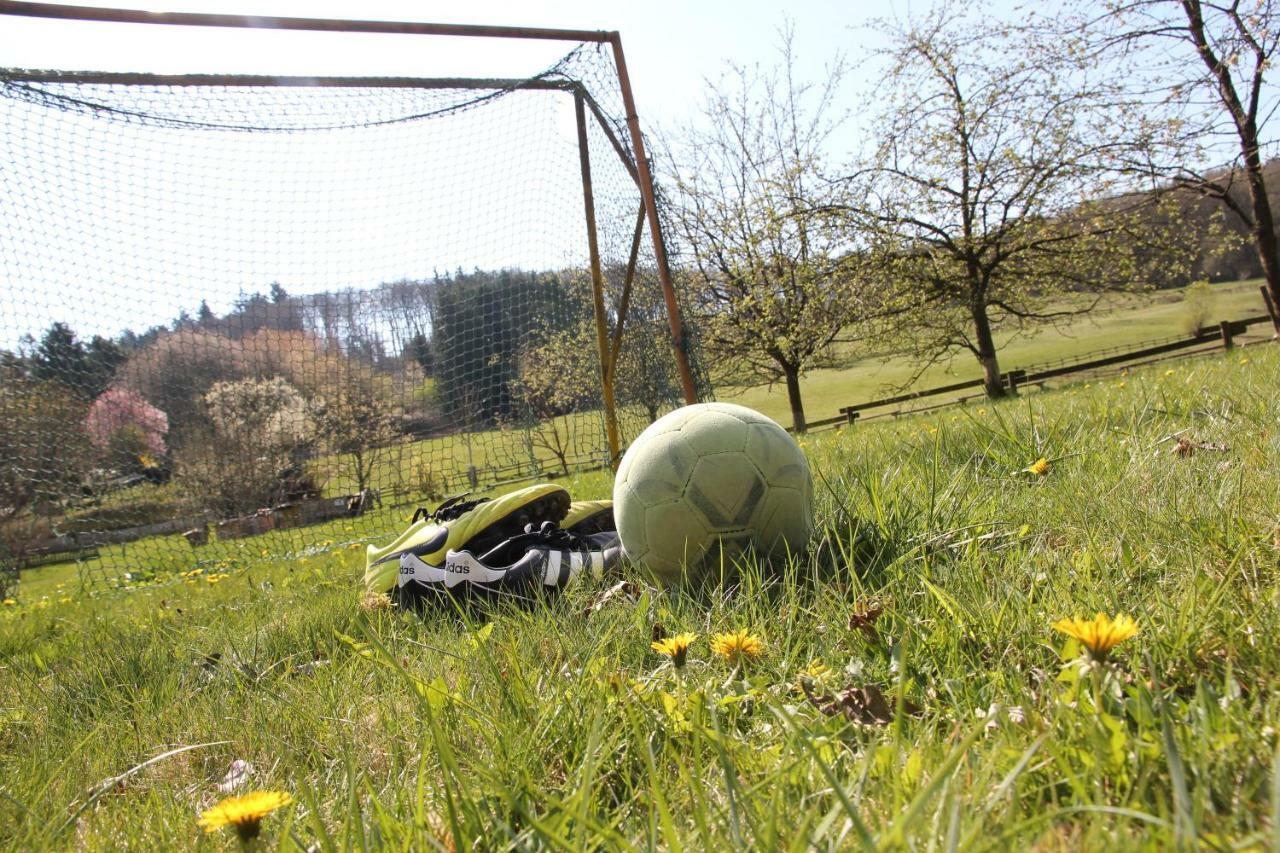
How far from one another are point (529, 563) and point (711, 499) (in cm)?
71

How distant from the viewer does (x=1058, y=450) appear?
283 cm

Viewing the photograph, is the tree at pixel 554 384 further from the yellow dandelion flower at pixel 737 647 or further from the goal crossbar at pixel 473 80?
the yellow dandelion flower at pixel 737 647

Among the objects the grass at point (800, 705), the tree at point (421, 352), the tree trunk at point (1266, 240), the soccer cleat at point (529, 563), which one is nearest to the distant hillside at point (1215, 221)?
the tree trunk at point (1266, 240)

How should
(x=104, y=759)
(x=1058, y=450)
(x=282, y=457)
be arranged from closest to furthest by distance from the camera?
(x=104, y=759), (x=1058, y=450), (x=282, y=457)

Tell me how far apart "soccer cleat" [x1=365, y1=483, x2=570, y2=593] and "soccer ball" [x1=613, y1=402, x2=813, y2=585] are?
850 millimetres

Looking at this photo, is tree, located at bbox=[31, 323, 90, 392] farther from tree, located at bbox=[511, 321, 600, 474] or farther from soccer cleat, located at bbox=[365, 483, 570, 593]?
soccer cleat, located at bbox=[365, 483, 570, 593]

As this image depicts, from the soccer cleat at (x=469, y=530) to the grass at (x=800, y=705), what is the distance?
413 millimetres

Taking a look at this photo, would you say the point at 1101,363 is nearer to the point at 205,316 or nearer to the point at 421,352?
the point at 421,352

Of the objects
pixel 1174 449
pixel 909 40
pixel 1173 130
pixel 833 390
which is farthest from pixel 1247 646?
pixel 833 390

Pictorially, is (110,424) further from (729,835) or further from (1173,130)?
(1173,130)

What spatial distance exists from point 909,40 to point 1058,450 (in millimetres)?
18075

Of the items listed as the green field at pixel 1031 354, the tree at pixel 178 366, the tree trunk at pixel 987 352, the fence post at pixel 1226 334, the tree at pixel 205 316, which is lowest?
the green field at pixel 1031 354

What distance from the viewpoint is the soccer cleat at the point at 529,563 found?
2.54 m

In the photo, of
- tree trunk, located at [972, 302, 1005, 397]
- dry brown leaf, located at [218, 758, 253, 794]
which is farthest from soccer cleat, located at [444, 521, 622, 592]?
tree trunk, located at [972, 302, 1005, 397]
